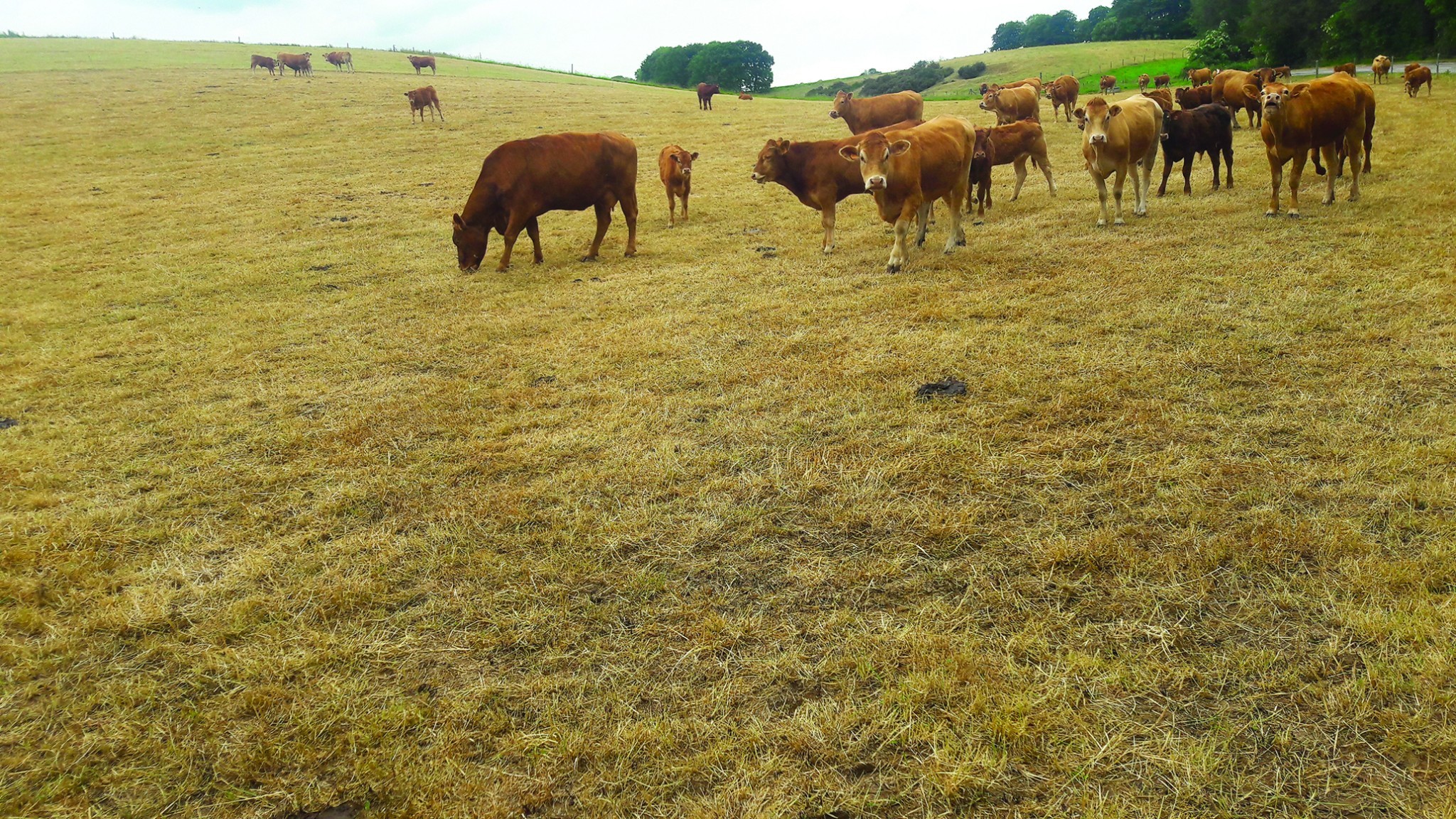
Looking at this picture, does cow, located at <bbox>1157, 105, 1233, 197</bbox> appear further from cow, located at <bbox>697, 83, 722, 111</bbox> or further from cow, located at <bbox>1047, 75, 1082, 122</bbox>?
cow, located at <bbox>697, 83, 722, 111</bbox>

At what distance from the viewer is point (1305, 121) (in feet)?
29.3

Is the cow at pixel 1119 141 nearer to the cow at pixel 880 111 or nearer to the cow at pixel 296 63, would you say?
the cow at pixel 880 111

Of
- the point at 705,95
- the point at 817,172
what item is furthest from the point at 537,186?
the point at 705,95

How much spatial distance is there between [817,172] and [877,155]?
1.89 m

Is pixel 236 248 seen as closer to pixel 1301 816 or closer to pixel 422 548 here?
pixel 422 548

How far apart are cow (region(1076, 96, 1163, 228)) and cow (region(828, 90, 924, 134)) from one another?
28.6 feet

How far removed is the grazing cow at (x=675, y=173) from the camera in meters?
12.5

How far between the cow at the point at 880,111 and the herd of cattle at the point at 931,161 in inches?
266

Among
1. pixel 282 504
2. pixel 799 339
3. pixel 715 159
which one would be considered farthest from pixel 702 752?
pixel 715 159

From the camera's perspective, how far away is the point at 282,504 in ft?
14.9

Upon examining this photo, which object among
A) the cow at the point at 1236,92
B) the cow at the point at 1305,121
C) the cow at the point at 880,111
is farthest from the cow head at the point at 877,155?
the cow at the point at 1236,92

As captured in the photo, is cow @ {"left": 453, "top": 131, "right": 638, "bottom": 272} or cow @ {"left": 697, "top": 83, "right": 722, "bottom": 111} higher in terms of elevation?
cow @ {"left": 697, "top": 83, "right": 722, "bottom": 111}

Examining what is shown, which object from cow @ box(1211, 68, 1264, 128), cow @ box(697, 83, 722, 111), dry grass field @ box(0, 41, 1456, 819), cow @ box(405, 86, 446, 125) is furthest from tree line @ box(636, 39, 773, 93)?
dry grass field @ box(0, 41, 1456, 819)

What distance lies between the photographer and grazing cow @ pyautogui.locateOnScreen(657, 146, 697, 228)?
12547mm
